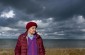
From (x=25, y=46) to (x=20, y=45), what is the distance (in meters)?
0.17

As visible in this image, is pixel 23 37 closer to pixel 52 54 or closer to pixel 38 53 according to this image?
pixel 38 53

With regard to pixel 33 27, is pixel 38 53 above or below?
below

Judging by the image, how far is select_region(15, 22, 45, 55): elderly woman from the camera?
30.3 feet

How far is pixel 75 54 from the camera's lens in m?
28.5

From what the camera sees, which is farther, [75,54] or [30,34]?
[75,54]

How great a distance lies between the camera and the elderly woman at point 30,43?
923 centimetres

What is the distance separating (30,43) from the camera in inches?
369

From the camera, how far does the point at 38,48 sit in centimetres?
934

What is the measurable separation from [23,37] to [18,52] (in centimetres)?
52

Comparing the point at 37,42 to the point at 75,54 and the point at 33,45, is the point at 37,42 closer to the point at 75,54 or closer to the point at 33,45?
the point at 33,45

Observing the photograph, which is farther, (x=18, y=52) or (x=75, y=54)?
(x=75, y=54)

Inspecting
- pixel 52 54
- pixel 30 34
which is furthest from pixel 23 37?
pixel 52 54

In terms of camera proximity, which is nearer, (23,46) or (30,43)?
(23,46)

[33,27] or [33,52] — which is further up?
[33,27]
